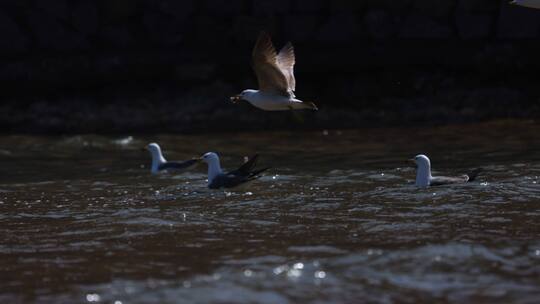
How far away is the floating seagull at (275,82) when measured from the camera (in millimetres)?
11519

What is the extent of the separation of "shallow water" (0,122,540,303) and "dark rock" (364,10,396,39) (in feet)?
5.57

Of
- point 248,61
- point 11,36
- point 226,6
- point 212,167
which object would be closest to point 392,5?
point 248,61

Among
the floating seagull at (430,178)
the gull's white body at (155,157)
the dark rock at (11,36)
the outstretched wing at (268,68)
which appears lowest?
the floating seagull at (430,178)

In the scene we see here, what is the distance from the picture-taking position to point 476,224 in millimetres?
8938

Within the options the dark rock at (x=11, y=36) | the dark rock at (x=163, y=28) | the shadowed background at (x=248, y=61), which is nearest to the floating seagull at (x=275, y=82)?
the shadowed background at (x=248, y=61)

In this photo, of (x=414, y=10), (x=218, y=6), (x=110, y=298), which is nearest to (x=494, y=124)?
(x=414, y=10)

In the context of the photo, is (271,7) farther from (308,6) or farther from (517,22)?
(517,22)

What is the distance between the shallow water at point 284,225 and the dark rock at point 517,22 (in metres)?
1.60

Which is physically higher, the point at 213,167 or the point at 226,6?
the point at 226,6

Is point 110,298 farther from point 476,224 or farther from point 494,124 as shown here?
point 494,124

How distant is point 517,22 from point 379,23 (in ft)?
5.86

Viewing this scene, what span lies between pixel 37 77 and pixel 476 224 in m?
8.52

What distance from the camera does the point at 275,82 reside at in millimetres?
11883

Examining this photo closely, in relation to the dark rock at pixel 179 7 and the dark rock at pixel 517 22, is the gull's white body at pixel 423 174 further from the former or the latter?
the dark rock at pixel 179 7
